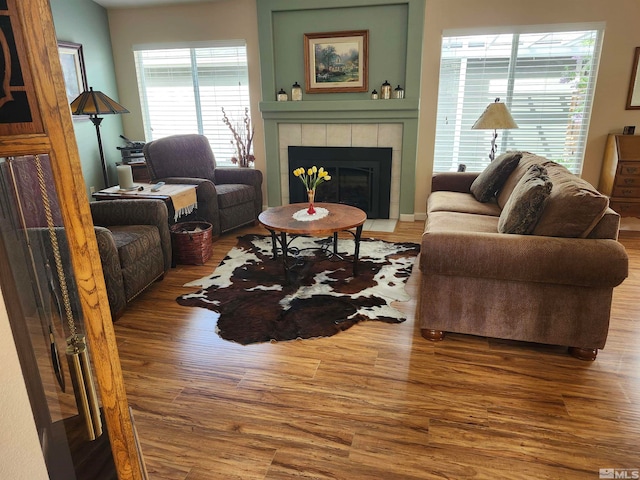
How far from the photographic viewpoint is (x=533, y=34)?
Result: 4395 mm

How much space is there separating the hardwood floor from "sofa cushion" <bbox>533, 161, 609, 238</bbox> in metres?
0.70

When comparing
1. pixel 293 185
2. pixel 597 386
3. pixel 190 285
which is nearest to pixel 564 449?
pixel 597 386

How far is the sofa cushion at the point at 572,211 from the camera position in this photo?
218cm

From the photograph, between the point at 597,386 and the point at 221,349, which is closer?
the point at 597,386

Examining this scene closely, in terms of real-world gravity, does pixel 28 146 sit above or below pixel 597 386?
above

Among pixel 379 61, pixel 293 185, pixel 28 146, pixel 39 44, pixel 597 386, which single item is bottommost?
pixel 597 386

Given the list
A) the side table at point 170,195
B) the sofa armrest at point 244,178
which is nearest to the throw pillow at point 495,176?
the sofa armrest at point 244,178

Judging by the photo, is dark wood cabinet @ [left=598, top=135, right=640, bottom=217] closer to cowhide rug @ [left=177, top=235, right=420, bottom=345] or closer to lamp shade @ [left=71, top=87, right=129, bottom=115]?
cowhide rug @ [left=177, top=235, right=420, bottom=345]

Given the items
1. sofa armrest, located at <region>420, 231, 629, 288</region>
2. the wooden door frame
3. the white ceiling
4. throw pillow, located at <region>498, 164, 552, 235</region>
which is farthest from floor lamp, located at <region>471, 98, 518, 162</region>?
the wooden door frame

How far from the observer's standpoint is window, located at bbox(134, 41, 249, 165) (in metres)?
5.24

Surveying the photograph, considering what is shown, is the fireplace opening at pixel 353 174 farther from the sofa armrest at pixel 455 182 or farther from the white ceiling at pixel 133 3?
the white ceiling at pixel 133 3

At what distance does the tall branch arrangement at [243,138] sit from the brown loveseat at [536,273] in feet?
11.3

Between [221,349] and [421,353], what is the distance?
1151mm

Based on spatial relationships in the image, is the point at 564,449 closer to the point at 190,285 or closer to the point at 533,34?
the point at 190,285
